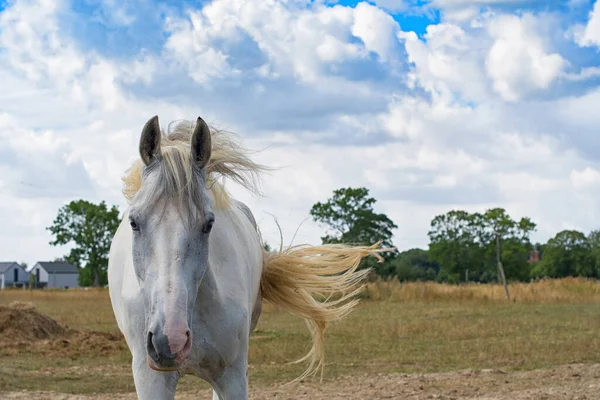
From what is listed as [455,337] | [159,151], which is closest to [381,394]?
[159,151]

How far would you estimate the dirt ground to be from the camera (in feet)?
26.3

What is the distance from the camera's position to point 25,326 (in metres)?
15.5

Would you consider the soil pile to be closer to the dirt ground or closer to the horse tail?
the dirt ground

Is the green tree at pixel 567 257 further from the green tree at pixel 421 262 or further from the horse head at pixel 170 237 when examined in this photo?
the horse head at pixel 170 237

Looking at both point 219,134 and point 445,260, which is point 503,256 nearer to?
point 445,260

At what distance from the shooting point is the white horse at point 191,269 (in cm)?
325

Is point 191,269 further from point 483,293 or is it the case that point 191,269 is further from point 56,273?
point 56,273

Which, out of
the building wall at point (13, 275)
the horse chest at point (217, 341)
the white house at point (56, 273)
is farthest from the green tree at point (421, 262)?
the horse chest at point (217, 341)

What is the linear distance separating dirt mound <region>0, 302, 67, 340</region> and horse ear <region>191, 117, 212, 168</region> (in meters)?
12.7

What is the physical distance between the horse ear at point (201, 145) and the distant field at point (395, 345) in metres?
6.69

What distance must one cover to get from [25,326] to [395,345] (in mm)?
7557

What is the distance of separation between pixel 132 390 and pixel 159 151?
21.8 ft

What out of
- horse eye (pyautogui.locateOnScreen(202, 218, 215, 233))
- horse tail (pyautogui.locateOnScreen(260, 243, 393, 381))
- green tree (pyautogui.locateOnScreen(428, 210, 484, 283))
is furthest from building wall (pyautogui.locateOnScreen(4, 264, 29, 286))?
horse eye (pyautogui.locateOnScreen(202, 218, 215, 233))

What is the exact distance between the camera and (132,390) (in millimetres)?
9578
